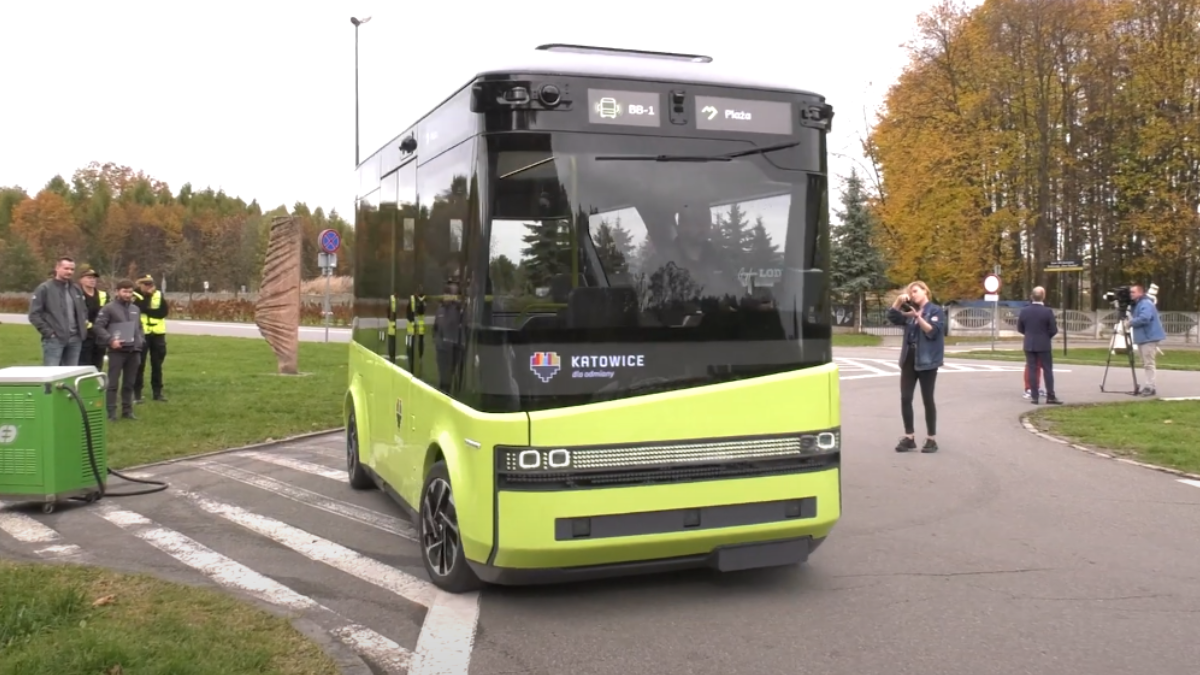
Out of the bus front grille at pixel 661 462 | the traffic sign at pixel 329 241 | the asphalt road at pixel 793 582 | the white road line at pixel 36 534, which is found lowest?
the asphalt road at pixel 793 582

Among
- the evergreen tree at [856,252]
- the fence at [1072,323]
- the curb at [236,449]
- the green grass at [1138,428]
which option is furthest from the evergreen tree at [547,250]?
the evergreen tree at [856,252]

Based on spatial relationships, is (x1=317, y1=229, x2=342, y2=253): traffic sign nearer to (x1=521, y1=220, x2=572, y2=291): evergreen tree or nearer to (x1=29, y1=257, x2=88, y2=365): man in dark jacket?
(x1=29, y1=257, x2=88, y2=365): man in dark jacket

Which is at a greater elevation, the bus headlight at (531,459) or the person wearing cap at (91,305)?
the person wearing cap at (91,305)

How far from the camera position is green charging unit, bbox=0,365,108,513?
7.80m

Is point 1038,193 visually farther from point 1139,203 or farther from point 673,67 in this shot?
point 673,67

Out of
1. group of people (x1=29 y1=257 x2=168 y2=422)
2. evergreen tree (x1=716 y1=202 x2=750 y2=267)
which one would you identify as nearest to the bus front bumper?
evergreen tree (x1=716 y1=202 x2=750 y2=267)

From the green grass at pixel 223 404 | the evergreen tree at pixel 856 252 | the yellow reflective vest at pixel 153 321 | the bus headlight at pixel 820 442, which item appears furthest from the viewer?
the evergreen tree at pixel 856 252

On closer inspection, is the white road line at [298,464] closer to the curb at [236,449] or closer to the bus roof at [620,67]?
the curb at [236,449]

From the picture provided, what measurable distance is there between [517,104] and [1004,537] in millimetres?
4717

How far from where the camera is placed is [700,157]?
544 centimetres

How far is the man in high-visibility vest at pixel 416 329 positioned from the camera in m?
6.36

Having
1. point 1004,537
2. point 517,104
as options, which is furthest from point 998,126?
point 517,104

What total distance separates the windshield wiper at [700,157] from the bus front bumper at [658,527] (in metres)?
1.72

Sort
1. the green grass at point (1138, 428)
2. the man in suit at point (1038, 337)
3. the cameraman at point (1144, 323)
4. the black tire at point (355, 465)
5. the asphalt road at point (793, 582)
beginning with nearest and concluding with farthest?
1. the asphalt road at point (793, 582)
2. the black tire at point (355, 465)
3. the green grass at point (1138, 428)
4. the man in suit at point (1038, 337)
5. the cameraman at point (1144, 323)
